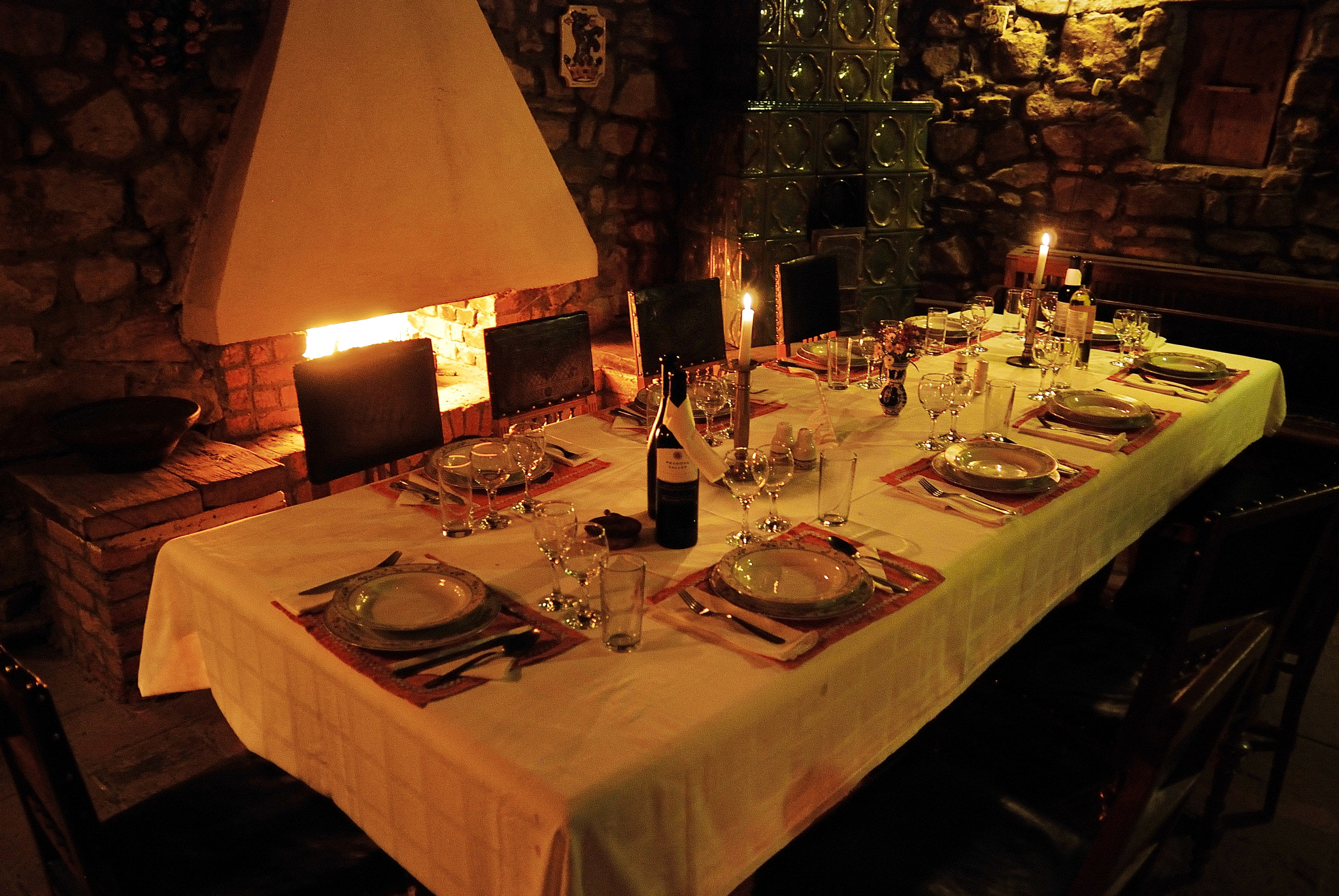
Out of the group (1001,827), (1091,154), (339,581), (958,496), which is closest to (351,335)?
(339,581)

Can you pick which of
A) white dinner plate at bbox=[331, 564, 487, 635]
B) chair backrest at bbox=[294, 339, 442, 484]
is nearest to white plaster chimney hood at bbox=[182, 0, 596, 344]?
chair backrest at bbox=[294, 339, 442, 484]

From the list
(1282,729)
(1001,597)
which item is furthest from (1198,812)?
(1001,597)

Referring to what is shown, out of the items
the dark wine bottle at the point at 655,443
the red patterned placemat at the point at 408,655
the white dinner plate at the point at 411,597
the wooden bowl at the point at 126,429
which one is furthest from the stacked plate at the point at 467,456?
the wooden bowl at the point at 126,429

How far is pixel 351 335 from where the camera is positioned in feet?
12.6

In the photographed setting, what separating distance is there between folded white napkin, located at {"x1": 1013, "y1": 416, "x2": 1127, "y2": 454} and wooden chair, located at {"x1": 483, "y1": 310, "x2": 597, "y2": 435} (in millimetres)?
1231

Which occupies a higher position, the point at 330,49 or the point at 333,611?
the point at 330,49

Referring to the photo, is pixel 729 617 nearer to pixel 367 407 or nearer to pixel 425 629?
pixel 425 629

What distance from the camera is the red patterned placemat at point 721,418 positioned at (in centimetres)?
246

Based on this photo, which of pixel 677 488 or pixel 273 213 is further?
pixel 273 213

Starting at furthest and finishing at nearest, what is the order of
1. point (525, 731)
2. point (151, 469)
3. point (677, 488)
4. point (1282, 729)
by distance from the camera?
point (151, 469) < point (1282, 729) < point (677, 488) < point (525, 731)

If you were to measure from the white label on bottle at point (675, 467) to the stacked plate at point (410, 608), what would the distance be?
0.38m

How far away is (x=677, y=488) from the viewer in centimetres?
178

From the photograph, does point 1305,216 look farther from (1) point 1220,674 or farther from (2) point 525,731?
(2) point 525,731

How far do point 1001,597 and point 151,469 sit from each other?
2369 mm
